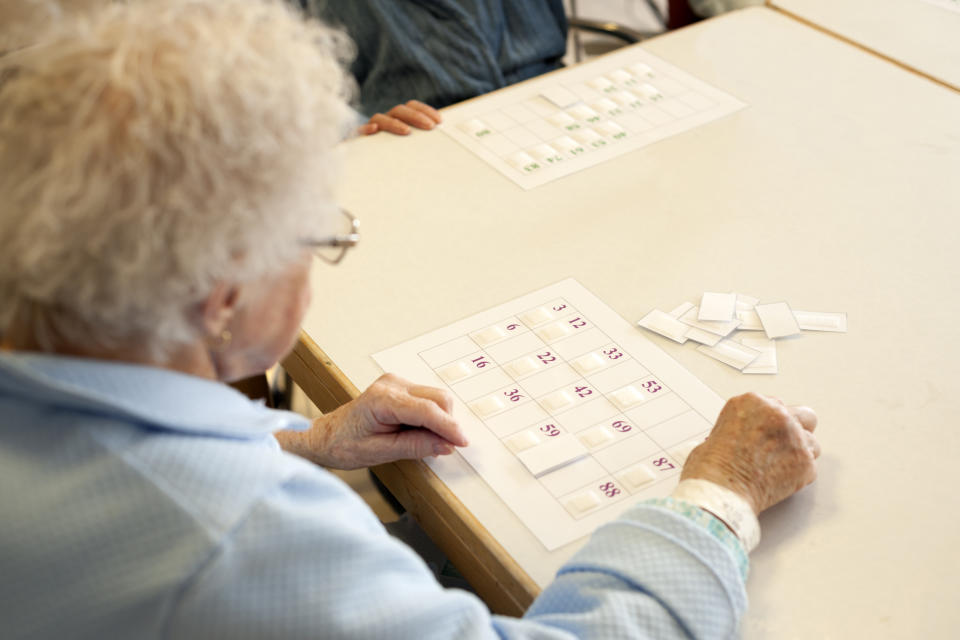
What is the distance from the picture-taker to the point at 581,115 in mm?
1559

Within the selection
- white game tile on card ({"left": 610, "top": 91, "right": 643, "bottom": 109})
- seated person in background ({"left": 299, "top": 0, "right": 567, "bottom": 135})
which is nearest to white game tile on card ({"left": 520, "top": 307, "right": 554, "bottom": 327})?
white game tile on card ({"left": 610, "top": 91, "right": 643, "bottom": 109})

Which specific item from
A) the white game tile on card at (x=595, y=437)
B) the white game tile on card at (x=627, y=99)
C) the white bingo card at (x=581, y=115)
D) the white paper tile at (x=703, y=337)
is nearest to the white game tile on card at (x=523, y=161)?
the white bingo card at (x=581, y=115)

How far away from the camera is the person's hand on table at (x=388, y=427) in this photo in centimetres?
97

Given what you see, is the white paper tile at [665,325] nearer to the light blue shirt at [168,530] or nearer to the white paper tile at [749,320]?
the white paper tile at [749,320]

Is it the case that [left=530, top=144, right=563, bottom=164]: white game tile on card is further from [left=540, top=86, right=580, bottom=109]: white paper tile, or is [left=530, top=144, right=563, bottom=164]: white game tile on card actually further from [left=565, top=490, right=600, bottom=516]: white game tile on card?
[left=565, top=490, right=600, bottom=516]: white game tile on card

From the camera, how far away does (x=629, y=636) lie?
76 centimetres

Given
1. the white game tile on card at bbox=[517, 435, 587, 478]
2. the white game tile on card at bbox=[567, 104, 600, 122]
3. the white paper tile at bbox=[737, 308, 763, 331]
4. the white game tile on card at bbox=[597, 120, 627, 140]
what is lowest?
the white game tile on card at bbox=[517, 435, 587, 478]

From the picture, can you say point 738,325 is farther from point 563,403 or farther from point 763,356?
point 563,403

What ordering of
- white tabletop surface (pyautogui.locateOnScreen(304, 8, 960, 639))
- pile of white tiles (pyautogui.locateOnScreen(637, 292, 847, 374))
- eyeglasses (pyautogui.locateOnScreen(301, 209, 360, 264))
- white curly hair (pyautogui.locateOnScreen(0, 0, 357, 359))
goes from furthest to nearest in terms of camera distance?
pile of white tiles (pyautogui.locateOnScreen(637, 292, 847, 374)), white tabletop surface (pyautogui.locateOnScreen(304, 8, 960, 639)), eyeglasses (pyautogui.locateOnScreen(301, 209, 360, 264)), white curly hair (pyautogui.locateOnScreen(0, 0, 357, 359))

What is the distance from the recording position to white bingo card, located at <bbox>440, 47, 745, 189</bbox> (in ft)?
4.82

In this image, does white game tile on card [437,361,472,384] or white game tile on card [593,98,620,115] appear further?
white game tile on card [593,98,620,115]

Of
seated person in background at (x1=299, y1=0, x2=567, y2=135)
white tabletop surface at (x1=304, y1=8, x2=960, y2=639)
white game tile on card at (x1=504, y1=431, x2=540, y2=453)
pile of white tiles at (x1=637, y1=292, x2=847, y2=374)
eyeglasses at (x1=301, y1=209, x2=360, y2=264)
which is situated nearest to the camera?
eyeglasses at (x1=301, y1=209, x2=360, y2=264)

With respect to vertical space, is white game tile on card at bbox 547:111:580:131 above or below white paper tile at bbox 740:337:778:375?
above

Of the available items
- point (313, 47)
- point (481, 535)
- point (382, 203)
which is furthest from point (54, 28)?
point (382, 203)
